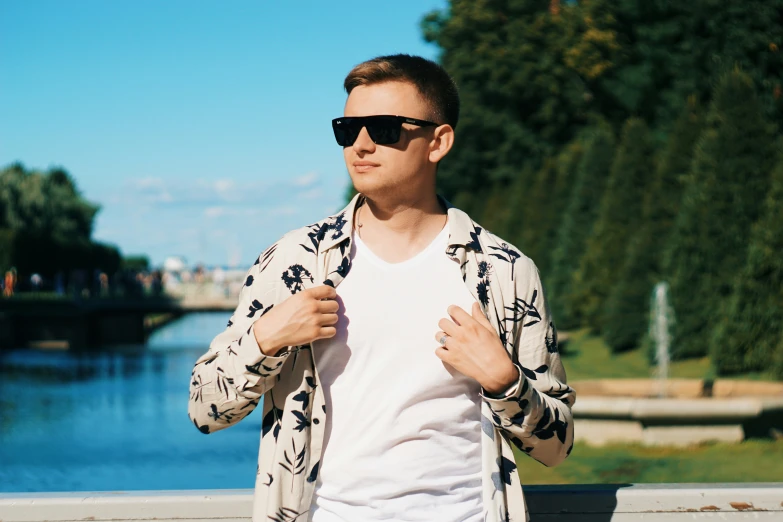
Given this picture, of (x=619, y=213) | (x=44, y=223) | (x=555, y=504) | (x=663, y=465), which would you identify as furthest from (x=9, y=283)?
(x=555, y=504)

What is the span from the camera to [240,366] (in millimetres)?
2459

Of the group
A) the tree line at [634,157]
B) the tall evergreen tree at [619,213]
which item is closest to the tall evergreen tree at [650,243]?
the tree line at [634,157]

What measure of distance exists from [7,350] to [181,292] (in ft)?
65.5

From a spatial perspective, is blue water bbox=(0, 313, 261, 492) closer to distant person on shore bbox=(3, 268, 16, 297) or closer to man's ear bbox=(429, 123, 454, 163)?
man's ear bbox=(429, 123, 454, 163)

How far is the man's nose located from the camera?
2.65 meters

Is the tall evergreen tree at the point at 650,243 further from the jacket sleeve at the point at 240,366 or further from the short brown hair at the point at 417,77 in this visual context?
the jacket sleeve at the point at 240,366

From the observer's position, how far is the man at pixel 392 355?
247 centimetres

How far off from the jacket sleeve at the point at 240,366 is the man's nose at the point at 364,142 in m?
0.32

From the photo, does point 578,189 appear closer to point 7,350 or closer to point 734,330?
point 734,330

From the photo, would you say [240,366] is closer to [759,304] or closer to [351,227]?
[351,227]

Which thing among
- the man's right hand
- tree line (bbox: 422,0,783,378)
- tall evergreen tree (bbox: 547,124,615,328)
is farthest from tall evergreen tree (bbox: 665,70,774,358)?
the man's right hand

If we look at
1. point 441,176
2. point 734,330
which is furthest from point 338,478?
point 441,176

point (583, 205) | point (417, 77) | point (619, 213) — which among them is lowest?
point (417, 77)

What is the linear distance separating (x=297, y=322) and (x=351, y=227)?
14.7 inches
